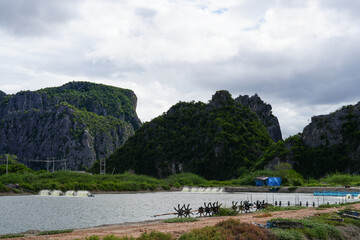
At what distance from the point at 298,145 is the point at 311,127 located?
10609 mm

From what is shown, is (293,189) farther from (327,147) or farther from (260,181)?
(327,147)

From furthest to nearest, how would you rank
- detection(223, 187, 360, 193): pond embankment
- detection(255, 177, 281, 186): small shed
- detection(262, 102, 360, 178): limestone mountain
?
detection(262, 102, 360, 178): limestone mountain
detection(255, 177, 281, 186): small shed
detection(223, 187, 360, 193): pond embankment

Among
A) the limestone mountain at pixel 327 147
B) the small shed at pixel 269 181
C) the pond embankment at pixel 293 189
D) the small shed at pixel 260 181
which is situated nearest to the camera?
the pond embankment at pixel 293 189

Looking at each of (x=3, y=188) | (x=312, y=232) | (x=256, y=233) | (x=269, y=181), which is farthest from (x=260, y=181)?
(x=256, y=233)

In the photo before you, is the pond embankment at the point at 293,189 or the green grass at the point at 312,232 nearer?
the green grass at the point at 312,232

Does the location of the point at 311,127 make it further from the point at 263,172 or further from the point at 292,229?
the point at 292,229

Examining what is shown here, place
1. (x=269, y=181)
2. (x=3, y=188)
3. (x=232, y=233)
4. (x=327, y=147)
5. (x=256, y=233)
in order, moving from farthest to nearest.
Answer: (x=327, y=147)
(x=269, y=181)
(x=3, y=188)
(x=232, y=233)
(x=256, y=233)

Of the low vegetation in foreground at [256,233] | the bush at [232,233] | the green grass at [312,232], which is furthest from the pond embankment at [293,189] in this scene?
the bush at [232,233]

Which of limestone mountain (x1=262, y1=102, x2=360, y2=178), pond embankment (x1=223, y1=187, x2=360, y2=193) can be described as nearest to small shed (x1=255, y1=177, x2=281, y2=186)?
pond embankment (x1=223, y1=187, x2=360, y2=193)

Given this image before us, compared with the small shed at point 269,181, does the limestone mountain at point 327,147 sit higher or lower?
higher

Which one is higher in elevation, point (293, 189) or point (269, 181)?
point (269, 181)

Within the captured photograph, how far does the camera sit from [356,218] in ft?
114

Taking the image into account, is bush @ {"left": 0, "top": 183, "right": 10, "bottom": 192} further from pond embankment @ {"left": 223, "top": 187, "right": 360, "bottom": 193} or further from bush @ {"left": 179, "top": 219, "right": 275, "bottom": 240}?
bush @ {"left": 179, "top": 219, "right": 275, "bottom": 240}

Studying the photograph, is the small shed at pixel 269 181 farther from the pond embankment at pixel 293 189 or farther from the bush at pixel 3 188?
the bush at pixel 3 188
